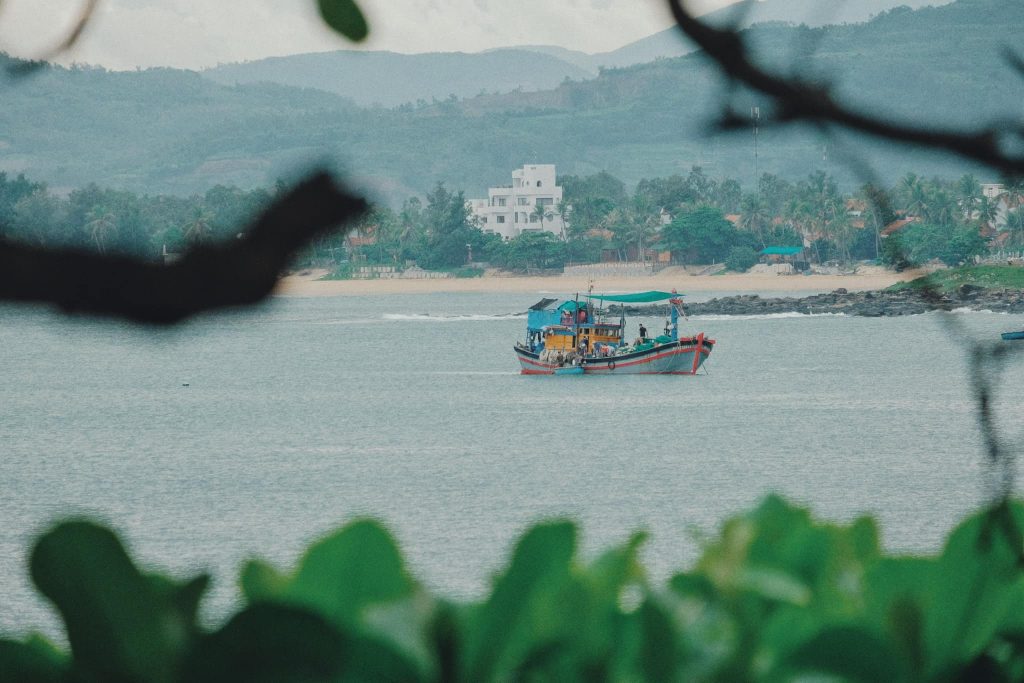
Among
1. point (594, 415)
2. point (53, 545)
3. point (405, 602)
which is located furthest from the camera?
point (594, 415)

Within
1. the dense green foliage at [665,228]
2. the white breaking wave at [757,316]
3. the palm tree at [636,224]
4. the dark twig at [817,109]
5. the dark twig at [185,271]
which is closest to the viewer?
the dark twig at [185,271]

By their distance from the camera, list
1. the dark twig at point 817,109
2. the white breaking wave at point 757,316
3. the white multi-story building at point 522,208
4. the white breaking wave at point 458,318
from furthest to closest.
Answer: the white multi-story building at point 522,208, the white breaking wave at point 458,318, the white breaking wave at point 757,316, the dark twig at point 817,109

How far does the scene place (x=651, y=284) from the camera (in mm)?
95875

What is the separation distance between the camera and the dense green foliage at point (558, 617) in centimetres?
89

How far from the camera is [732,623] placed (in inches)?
46.4

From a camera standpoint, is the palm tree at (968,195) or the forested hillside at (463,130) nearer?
the forested hillside at (463,130)

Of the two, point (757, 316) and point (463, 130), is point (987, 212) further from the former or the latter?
point (463, 130)

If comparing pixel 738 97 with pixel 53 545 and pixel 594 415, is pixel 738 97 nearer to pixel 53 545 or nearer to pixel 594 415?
pixel 53 545

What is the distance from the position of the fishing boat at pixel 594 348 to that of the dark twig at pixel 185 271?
43.7 metres

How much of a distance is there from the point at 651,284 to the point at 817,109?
313 ft

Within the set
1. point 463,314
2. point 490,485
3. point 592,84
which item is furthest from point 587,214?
point 490,485

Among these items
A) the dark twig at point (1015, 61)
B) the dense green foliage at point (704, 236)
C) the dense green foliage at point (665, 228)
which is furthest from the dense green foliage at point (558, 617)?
the dense green foliage at point (704, 236)

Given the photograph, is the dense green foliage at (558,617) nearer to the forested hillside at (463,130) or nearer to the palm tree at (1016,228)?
the forested hillside at (463,130)

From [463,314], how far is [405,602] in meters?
90.6
